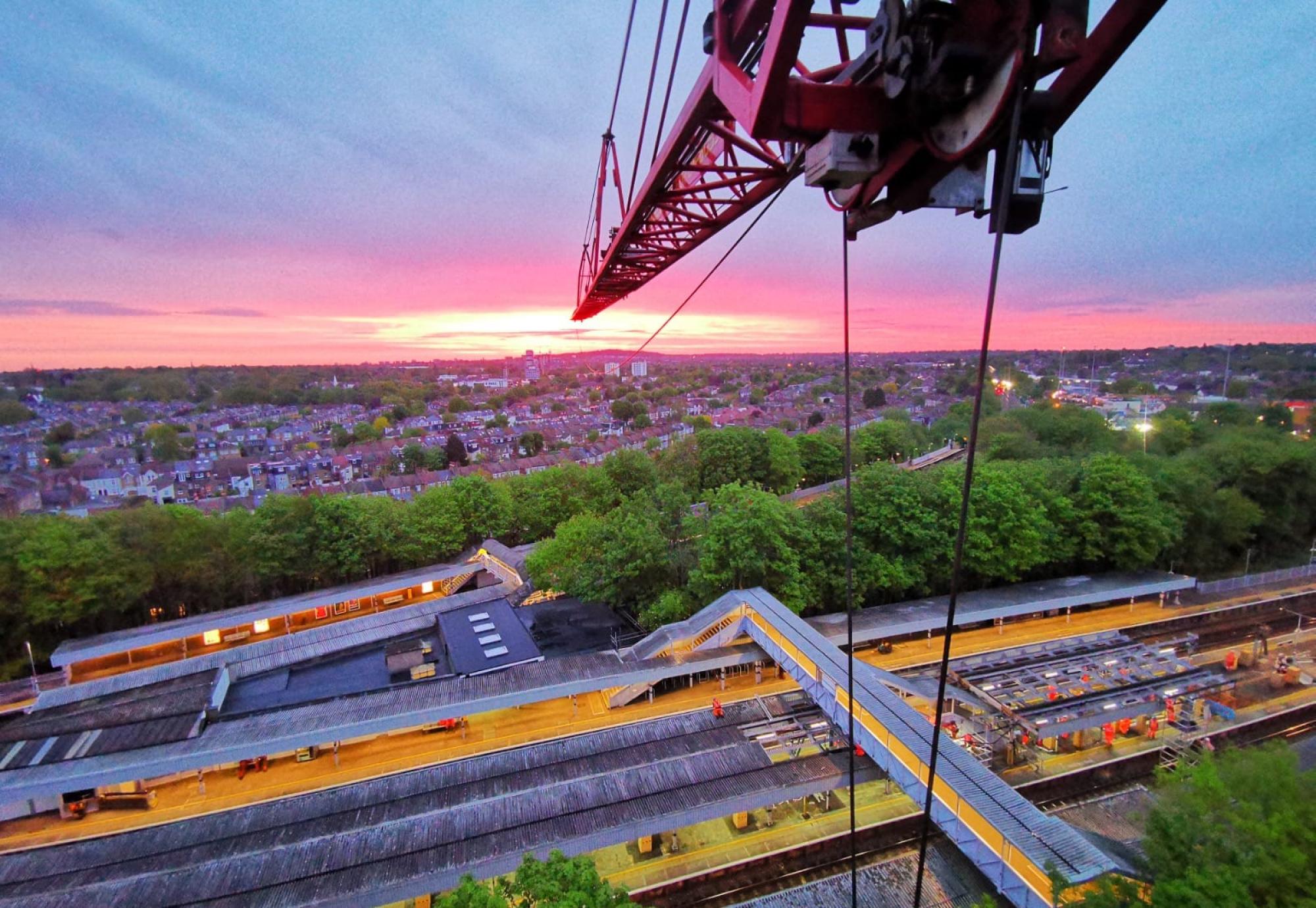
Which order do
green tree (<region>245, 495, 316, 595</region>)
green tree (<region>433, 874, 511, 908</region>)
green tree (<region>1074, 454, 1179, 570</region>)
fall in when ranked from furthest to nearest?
green tree (<region>245, 495, 316, 595</region>) → green tree (<region>1074, 454, 1179, 570</region>) → green tree (<region>433, 874, 511, 908</region>)

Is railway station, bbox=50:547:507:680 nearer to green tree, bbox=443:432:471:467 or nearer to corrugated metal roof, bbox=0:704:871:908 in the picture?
corrugated metal roof, bbox=0:704:871:908

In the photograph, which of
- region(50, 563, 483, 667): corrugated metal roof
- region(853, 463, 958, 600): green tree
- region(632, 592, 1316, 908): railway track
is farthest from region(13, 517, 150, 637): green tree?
region(853, 463, 958, 600): green tree

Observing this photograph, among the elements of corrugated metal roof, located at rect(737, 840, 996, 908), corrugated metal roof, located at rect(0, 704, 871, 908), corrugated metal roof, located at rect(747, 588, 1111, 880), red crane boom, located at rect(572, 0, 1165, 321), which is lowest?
corrugated metal roof, located at rect(737, 840, 996, 908)

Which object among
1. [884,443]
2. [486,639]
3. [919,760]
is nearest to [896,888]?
[919,760]

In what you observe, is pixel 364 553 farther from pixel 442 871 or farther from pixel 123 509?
pixel 442 871

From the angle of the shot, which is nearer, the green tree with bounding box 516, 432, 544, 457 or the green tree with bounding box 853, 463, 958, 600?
the green tree with bounding box 853, 463, 958, 600

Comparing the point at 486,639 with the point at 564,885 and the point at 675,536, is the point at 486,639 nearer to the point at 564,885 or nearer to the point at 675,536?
the point at 675,536

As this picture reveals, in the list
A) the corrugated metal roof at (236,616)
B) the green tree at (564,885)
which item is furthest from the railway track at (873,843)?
the corrugated metal roof at (236,616)
